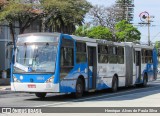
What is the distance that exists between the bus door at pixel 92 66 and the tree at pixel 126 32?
47.2 metres

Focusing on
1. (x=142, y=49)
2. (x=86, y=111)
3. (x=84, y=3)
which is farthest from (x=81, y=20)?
(x=86, y=111)

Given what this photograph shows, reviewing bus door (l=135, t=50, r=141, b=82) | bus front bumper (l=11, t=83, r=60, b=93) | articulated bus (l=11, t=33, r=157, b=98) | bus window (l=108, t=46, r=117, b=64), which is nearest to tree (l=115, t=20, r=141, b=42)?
bus door (l=135, t=50, r=141, b=82)

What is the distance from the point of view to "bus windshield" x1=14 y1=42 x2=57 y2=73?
19797 millimetres

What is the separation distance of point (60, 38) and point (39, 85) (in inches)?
90.6

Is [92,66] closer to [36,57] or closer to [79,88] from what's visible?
[79,88]

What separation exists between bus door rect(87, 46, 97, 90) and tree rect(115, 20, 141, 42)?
47.2 meters

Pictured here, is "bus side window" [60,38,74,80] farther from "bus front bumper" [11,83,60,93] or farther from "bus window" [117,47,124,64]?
"bus window" [117,47,124,64]

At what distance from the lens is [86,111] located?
1538 cm

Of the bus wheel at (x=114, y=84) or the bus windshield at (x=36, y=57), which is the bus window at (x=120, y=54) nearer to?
the bus wheel at (x=114, y=84)

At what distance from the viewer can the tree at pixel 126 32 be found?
70.9 metres

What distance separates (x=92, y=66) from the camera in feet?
77.2

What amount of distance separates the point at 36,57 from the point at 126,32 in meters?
51.6

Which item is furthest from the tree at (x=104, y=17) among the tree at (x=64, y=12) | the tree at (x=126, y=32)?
the tree at (x=64, y=12)

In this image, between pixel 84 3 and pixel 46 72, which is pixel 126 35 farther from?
pixel 46 72
